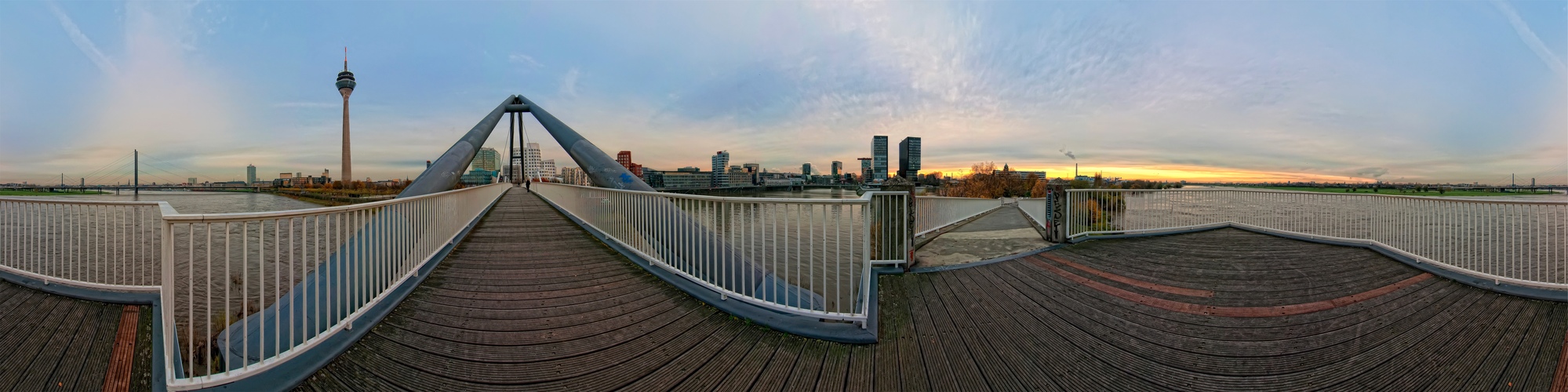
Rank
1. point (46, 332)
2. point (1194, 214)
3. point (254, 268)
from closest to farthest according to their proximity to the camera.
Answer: point (46, 332)
point (1194, 214)
point (254, 268)

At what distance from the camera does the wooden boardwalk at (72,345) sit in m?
2.41

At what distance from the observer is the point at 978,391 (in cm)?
245

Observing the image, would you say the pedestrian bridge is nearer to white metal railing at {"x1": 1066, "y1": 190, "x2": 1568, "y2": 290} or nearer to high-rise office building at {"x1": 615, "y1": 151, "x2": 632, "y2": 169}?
white metal railing at {"x1": 1066, "y1": 190, "x2": 1568, "y2": 290}

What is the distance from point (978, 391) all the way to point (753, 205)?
6.01 ft

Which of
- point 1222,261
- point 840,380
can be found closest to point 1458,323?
point 1222,261

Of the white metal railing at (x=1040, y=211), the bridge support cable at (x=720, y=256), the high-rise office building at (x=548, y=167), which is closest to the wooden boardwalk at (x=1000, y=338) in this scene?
the bridge support cable at (x=720, y=256)

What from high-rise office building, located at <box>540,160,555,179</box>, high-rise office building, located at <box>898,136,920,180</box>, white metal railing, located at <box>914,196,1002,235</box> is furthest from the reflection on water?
high-rise office building, located at <box>898,136,920,180</box>

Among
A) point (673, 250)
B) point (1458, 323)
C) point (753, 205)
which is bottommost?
point (1458, 323)

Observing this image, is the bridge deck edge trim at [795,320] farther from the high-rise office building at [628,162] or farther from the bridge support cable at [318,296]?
the high-rise office building at [628,162]

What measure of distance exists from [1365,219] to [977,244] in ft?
15.9

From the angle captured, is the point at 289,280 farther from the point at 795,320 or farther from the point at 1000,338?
the point at 1000,338

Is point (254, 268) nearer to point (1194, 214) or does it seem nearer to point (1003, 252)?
point (1003, 252)

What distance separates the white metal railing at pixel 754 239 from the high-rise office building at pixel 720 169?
67466 mm

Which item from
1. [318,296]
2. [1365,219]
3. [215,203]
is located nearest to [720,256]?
[318,296]
